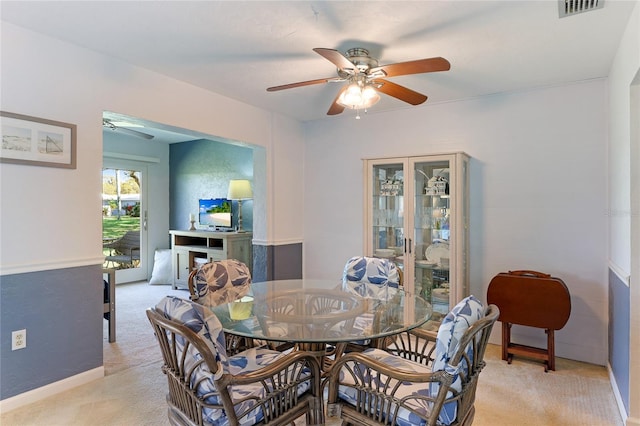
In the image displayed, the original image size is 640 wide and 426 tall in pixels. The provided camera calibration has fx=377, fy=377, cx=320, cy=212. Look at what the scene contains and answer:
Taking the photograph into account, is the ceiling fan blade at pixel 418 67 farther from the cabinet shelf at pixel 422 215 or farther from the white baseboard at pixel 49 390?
the white baseboard at pixel 49 390

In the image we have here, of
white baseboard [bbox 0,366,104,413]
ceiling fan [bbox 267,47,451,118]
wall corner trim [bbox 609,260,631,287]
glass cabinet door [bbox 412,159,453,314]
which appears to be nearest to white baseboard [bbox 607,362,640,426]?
wall corner trim [bbox 609,260,631,287]

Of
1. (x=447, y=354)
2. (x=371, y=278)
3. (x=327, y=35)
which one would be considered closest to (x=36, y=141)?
(x=327, y=35)

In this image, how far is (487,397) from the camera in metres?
2.53

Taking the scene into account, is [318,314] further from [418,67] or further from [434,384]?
[418,67]

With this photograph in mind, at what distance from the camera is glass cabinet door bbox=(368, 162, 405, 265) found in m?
3.87

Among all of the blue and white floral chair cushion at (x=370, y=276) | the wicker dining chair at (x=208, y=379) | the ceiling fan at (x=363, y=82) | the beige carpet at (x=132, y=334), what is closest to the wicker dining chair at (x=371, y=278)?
the blue and white floral chair cushion at (x=370, y=276)

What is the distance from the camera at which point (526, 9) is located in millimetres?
2072

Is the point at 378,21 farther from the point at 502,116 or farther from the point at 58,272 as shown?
the point at 58,272

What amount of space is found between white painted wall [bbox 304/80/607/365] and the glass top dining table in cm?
147

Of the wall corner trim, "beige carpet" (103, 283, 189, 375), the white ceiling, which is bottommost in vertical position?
"beige carpet" (103, 283, 189, 375)

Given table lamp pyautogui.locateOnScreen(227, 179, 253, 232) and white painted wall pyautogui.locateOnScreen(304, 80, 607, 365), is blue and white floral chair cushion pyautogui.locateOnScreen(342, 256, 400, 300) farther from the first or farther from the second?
table lamp pyautogui.locateOnScreen(227, 179, 253, 232)

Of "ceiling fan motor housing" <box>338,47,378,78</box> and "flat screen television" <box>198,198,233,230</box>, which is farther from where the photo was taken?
"flat screen television" <box>198,198,233,230</box>

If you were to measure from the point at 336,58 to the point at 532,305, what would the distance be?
2.43 meters

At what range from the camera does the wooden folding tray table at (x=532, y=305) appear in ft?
9.56
